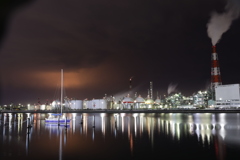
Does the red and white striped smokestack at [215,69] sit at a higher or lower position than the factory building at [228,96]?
higher

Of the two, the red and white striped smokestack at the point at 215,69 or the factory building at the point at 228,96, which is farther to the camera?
the factory building at the point at 228,96

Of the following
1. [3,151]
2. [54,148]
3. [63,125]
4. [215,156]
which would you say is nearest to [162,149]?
[215,156]

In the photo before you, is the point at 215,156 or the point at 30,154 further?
the point at 30,154

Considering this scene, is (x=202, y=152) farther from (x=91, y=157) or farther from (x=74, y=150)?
(x=74, y=150)

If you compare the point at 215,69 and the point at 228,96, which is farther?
the point at 228,96

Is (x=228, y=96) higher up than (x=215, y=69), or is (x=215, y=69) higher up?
(x=215, y=69)

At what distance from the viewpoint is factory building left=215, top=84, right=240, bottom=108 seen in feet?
518

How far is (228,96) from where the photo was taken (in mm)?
161625

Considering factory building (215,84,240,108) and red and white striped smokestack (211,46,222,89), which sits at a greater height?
red and white striped smokestack (211,46,222,89)

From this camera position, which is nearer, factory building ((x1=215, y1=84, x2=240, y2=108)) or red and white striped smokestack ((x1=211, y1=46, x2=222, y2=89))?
red and white striped smokestack ((x1=211, y1=46, x2=222, y2=89))

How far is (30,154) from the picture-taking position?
23.6 meters

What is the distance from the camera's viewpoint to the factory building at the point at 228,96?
518 feet

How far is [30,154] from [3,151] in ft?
11.9

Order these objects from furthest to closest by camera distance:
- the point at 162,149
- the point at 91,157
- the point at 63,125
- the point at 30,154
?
the point at 63,125
the point at 162,149
the point at 30,154
the point at 91,157
